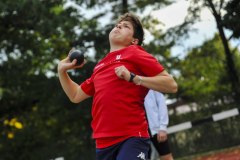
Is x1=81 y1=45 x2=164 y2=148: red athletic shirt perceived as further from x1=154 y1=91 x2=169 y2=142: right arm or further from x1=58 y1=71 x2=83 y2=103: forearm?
x1=154 y1=91 x2=169 y2=142: right arm

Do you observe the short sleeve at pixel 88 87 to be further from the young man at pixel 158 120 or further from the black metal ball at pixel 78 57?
the young man at pixel 158 120

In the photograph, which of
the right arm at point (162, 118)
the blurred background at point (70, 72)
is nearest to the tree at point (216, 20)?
the blurred background at point (70, 72)

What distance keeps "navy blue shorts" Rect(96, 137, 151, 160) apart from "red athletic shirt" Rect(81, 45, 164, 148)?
0.04 m

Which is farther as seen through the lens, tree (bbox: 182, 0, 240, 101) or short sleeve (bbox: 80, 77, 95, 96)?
tree (bbox: 182, 0, 240, 101)

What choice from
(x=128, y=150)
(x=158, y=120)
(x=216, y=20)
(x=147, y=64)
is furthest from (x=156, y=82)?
(x=216, y=20)

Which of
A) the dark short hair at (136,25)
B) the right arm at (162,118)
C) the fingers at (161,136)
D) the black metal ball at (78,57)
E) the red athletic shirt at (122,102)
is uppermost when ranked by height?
the dark short hair at (136,25)

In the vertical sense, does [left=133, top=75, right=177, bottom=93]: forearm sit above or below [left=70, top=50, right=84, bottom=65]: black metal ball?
below

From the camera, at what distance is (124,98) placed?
11.1 feet

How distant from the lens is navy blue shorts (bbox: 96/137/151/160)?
329 cm

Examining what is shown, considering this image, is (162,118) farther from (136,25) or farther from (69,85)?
(136,25)

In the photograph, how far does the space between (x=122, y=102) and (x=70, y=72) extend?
15447 mm

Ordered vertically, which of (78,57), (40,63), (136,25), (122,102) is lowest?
(122,102)

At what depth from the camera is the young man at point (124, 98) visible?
3303 mm

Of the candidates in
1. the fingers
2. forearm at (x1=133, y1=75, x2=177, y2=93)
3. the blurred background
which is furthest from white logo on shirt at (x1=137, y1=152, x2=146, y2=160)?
the blurred background
